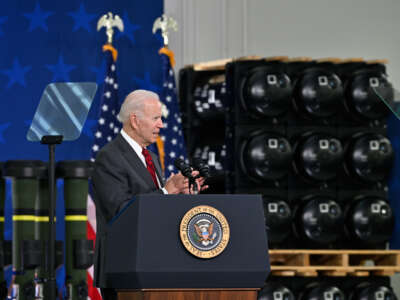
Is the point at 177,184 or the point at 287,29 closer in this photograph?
the point at 177,184

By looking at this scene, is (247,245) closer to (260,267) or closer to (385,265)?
(260,267)

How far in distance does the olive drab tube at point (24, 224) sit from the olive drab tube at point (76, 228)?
140mm

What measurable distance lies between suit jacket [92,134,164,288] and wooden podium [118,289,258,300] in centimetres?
25

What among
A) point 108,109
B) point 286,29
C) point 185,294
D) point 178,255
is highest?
point 286,29

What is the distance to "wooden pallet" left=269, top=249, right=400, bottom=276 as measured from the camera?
22.3 feet

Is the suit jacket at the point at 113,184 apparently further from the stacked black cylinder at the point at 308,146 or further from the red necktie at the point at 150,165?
the stacked black cylinder at the point at 308,146

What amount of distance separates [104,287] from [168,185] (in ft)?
1.48

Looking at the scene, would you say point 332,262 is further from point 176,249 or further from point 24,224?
point 176,249

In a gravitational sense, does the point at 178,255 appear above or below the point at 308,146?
below

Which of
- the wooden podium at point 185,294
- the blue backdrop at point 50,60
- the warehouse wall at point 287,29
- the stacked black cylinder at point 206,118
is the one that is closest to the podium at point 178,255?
the wooden podium at point 185,294

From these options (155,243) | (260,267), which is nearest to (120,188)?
(155,243)

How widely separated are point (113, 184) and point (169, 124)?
152 inches

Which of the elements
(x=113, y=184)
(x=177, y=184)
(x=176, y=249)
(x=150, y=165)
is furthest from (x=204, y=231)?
(x=150, y=165)

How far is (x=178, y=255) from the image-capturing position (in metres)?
2.88
